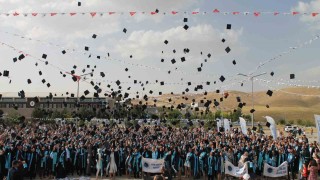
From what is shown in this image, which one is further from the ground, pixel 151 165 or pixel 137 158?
pixel 137 158

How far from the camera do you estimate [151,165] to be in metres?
18.2

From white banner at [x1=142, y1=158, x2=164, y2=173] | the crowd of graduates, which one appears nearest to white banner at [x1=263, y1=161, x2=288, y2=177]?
the crowd of graduates

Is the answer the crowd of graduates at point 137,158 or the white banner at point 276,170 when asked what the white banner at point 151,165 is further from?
the white banner at point 276,170

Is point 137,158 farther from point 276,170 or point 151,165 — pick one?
point 276,170

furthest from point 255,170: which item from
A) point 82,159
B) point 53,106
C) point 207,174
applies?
point 53,106

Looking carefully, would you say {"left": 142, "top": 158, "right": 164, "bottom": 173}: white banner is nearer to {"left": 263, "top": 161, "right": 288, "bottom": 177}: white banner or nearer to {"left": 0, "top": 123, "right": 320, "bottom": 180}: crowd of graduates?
{"left": 0, "top": 123, "right": 320, "bottom": 180}: crowd of graduates

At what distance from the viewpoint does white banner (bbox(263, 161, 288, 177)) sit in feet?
60.1

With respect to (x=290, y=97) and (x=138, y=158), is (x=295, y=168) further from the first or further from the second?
(x=290, y=97)

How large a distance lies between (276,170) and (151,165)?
18.7 ft

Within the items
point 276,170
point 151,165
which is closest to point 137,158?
point 151,165

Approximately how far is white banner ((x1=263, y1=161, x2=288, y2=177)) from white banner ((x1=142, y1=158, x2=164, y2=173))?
4739mm

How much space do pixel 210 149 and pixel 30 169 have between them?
8.41 metres

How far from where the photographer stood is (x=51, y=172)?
63.2 feet

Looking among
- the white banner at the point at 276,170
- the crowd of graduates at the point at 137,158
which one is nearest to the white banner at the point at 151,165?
the crowd of graduates at the point at 137,158
